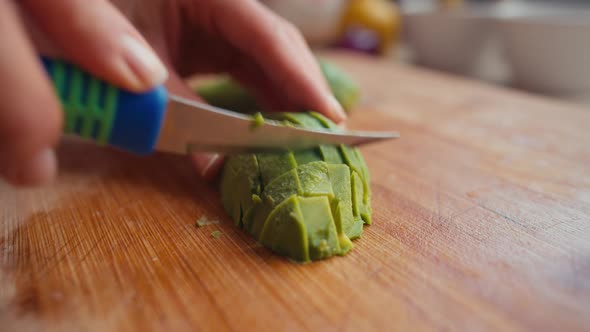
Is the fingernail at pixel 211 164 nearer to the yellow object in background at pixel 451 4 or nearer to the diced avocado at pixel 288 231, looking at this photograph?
the diced avocado at pixel 288 231

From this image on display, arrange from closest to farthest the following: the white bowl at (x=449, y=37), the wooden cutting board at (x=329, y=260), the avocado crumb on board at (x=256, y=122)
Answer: the wooden cutting board at (x=329, y=260), the avocado crumb on board at (x=256, y=122), the white bowl at (x=449, y=37)

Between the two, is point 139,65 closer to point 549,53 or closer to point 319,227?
point 319,227

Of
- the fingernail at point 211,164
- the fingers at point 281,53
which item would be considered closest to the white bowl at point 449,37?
the fingers at point 281,53

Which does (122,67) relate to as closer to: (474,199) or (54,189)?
(54,189)

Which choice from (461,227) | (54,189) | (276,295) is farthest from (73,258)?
(461,227)

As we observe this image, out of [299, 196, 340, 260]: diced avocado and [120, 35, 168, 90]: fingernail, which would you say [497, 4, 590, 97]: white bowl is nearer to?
[299, 196, 340, 260]: diced avocado

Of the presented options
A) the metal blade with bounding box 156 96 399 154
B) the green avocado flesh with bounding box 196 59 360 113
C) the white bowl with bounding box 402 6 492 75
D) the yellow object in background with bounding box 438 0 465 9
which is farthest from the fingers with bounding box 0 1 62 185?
the yellow object in background with bounding box 438 0 465 9

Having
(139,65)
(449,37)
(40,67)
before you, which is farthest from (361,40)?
(40,67)
